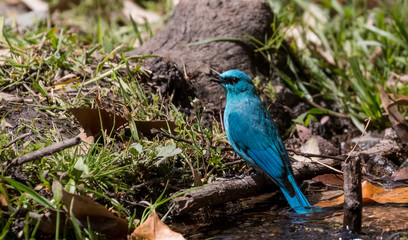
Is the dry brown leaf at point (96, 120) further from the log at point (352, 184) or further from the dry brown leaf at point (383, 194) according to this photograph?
the dry brown leaf at point (383, 194)

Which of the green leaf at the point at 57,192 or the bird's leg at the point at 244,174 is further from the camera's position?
the bird's leg at the point at 244,174

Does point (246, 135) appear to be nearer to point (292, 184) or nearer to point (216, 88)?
point (292, 184)

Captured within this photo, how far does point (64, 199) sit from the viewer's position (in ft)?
8.68

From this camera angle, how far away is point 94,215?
2.79m

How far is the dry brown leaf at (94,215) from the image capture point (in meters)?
2.66

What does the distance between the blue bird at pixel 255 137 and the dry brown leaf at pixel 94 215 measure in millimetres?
1203

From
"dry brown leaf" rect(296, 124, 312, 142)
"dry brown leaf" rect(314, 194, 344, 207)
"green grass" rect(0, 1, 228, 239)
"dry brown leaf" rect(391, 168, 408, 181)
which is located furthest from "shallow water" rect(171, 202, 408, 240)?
"dry brown leaf" rect(296, 124, 312, 142)

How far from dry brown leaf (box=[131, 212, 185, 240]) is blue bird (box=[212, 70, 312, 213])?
1032mm

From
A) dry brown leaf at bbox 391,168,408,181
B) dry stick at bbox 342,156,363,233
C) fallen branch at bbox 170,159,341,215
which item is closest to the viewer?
dry stick at bbox 342,156,363,233

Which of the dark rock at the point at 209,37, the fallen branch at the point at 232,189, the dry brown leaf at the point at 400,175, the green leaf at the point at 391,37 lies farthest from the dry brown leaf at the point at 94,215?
the green leaf at the point at 391,37

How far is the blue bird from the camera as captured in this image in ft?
11.2

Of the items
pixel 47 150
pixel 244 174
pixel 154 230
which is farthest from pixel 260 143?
pixel 47 150

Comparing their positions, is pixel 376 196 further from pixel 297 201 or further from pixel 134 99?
pixel 134 99

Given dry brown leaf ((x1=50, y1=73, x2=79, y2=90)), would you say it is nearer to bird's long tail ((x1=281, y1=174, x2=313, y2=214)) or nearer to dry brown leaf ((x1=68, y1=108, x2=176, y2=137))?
dry brown leaf ((x1=68, y1=108, x2=176, y2=137))
